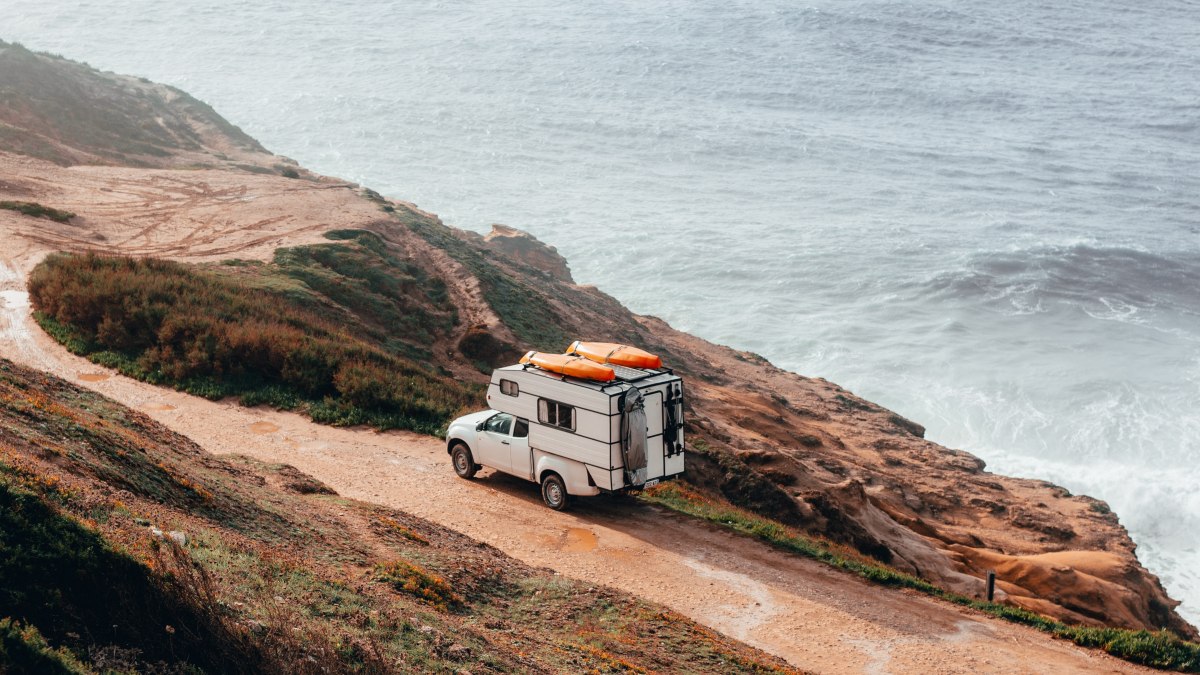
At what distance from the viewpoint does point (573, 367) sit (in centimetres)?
1670

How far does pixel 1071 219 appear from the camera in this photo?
82125 mm

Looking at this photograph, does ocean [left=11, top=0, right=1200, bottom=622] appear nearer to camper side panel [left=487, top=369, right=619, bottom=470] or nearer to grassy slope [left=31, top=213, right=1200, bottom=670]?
grassy slope [left=31, top=213, right=1200, bottom=670]

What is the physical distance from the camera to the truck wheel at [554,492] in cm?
1733

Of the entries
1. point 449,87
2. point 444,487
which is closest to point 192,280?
point 444,487

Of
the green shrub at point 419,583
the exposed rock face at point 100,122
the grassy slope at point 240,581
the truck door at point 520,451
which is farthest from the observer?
the exposed rock face at point 100,122

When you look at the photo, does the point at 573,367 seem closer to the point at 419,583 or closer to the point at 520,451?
the point at 520,451

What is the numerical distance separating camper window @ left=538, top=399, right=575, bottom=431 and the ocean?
24382 mm

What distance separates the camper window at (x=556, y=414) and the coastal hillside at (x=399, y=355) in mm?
2117

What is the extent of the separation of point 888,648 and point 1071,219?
78302mm

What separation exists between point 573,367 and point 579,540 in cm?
293

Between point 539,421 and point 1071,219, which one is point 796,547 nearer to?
point 539,421

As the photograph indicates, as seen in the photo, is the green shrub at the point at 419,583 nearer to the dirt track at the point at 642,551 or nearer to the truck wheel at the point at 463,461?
the dirt track at the point at 642,551

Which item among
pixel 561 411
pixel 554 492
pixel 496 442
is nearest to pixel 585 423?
pixel 561 411

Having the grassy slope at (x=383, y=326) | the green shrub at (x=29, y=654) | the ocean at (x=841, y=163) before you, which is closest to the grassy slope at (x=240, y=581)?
the green shrub at (x=29, y=654)
